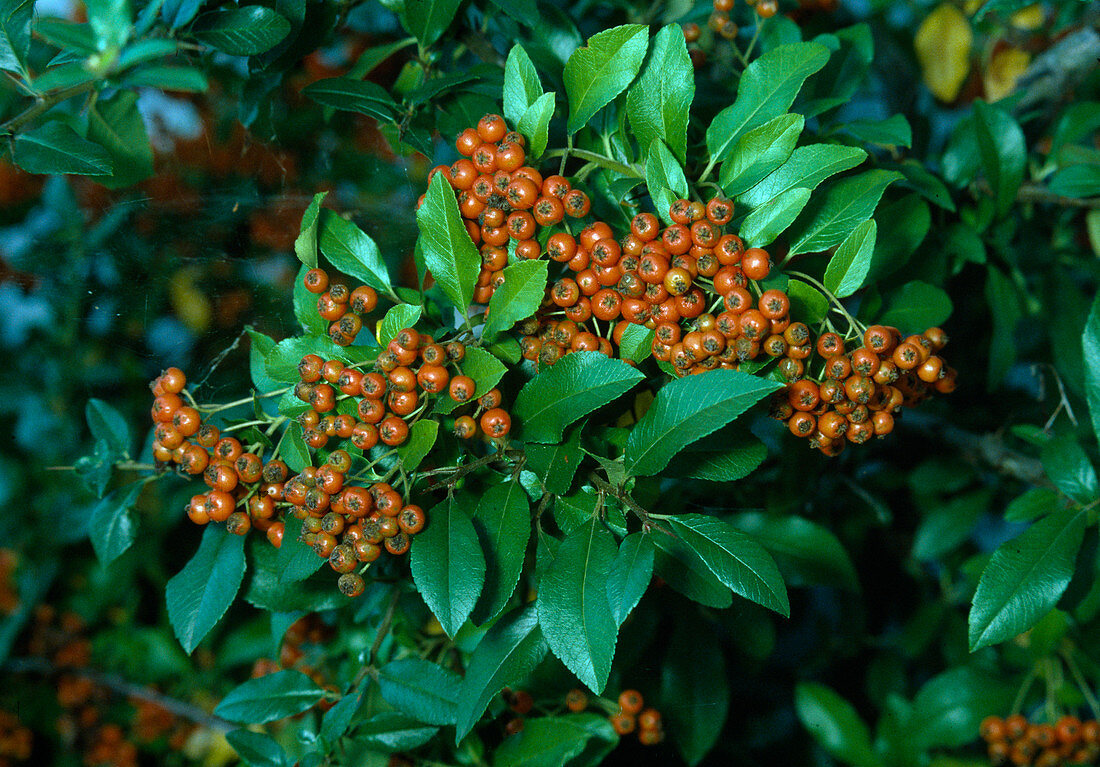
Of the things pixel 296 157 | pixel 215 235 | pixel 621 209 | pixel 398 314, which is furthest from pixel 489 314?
pixel 296 157

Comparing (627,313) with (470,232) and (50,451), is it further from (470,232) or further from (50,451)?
(50,451)

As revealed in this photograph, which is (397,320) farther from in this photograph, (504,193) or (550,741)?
(550,741)

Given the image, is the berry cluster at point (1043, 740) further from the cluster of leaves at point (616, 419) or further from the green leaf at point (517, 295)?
the green leaf at point (517, 295)

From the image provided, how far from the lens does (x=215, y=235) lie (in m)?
1.07

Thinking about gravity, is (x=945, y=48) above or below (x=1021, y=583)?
above

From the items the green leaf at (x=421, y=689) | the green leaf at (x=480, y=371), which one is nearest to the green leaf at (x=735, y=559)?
the green leaf at (x=480, y=371)

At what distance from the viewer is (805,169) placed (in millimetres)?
690

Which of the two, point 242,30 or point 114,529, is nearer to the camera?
point 242,30

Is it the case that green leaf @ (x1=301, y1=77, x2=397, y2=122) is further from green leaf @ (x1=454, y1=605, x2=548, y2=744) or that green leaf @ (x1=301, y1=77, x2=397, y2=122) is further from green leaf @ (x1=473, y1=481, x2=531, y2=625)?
green leaf @ (x1=454, y1=605, x2=548, y2=744)

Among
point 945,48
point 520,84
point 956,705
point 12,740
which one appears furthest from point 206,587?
point 945,48

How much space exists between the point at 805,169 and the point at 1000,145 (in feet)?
2.01

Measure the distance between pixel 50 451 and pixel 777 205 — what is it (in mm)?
1653

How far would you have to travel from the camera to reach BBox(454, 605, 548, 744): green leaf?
2.36 feet

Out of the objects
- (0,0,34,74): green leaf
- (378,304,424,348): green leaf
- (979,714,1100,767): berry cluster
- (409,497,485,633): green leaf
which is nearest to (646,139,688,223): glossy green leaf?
(378,304,424,348): green leaf
